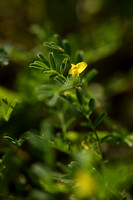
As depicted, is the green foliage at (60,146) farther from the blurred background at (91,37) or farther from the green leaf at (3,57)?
the blurred background at (91,37)

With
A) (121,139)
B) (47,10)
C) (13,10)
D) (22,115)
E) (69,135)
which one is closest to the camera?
(121,139)

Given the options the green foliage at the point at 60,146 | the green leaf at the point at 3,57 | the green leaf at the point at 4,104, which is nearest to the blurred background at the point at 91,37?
the green foliage at the point at 60,146

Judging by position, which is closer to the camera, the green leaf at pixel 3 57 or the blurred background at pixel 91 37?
the green leaf at pixel 3 57

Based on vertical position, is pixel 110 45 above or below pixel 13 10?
below

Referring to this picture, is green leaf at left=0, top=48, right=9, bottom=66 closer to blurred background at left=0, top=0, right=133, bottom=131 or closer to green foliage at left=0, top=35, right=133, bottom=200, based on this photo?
green foliage at left=0, top=35, right=133, bottom=200

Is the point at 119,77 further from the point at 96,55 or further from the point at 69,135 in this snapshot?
the point at 69,135

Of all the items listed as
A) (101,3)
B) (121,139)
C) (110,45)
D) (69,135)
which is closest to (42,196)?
(69,135)

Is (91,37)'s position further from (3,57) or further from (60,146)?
(60,146)

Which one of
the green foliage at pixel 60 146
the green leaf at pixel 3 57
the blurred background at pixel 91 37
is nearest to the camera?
the green foliage at pixel 60 146

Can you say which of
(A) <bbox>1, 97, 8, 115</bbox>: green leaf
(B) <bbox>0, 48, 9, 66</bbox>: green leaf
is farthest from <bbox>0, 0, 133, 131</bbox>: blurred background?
(A) <bbox>1, 97, 8, 115</bbox>: green leaf
